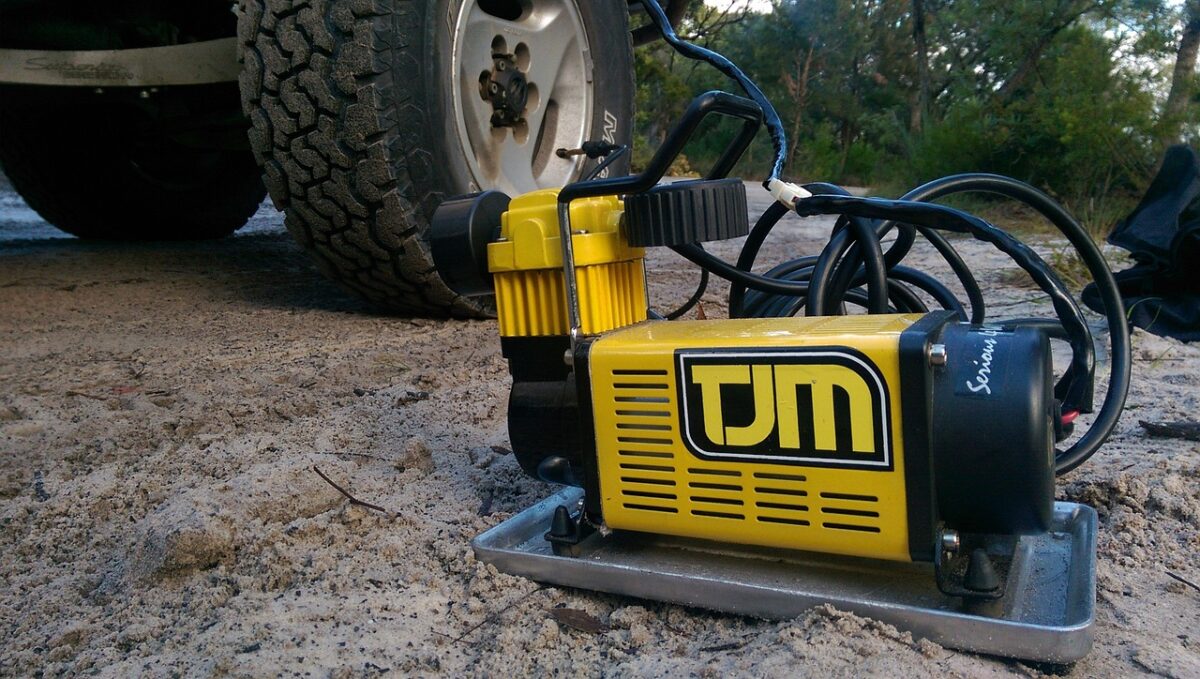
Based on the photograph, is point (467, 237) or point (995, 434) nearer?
point (995, 434)

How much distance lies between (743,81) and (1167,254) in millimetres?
1696

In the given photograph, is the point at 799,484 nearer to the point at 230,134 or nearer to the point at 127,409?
the point at 127,409

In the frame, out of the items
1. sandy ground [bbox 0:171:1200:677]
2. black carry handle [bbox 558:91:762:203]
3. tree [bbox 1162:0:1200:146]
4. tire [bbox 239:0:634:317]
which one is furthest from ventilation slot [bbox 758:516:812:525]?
tree [bbox 1162:0:1200:146]

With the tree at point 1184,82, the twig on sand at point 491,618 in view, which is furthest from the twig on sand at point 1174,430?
the tree at point 1184,82

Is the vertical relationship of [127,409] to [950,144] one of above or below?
below

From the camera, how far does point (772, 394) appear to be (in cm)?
106

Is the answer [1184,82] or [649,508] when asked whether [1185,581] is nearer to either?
[649,508]

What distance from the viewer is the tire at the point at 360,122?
86.4 inches

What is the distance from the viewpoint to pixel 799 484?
41.1 inches

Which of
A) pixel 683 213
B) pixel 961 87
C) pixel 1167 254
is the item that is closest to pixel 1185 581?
pixel 683 213

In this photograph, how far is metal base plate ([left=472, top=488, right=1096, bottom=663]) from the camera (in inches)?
37.8

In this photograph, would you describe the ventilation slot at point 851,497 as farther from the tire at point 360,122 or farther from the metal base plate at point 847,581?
the tire at point 360,122

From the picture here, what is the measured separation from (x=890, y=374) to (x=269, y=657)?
29.8 inches

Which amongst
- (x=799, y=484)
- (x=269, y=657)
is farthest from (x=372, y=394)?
(x=799, y=484)
